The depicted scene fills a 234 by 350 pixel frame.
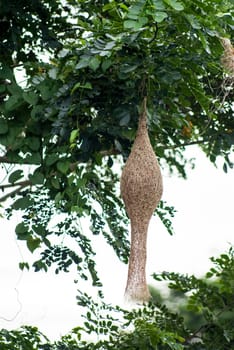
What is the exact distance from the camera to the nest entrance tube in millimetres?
2002

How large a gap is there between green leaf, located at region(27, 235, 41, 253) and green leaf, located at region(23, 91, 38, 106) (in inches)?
A: 16.5

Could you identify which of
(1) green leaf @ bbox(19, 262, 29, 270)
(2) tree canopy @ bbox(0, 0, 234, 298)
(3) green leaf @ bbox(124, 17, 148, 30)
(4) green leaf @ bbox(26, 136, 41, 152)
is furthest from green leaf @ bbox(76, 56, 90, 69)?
(1) green leaf @ bbox(19, 262, 29, 270)

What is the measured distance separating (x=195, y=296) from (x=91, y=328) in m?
0.37

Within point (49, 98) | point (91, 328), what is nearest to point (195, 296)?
point (91, 328)

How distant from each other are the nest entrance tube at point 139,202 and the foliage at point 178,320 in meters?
0.27

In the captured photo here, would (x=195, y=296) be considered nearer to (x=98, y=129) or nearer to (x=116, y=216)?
(x=98, y=129)

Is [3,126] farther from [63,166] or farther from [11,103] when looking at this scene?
[63,166]

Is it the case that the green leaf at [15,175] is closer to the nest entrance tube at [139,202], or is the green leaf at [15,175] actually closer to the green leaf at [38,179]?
the green leaf at [38,179]

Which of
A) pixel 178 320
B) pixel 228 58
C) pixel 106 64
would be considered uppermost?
pixel 228 58

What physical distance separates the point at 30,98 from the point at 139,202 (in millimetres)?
528

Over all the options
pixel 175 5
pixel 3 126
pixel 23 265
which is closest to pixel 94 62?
pixel 175 5

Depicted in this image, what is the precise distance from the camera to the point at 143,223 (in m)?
2.05

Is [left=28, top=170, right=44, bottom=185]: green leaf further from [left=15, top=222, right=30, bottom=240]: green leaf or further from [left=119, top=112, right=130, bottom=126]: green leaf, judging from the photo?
[left=119, top=112, right=130, bottom=126]: green leaf

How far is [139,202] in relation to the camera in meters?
2.04
